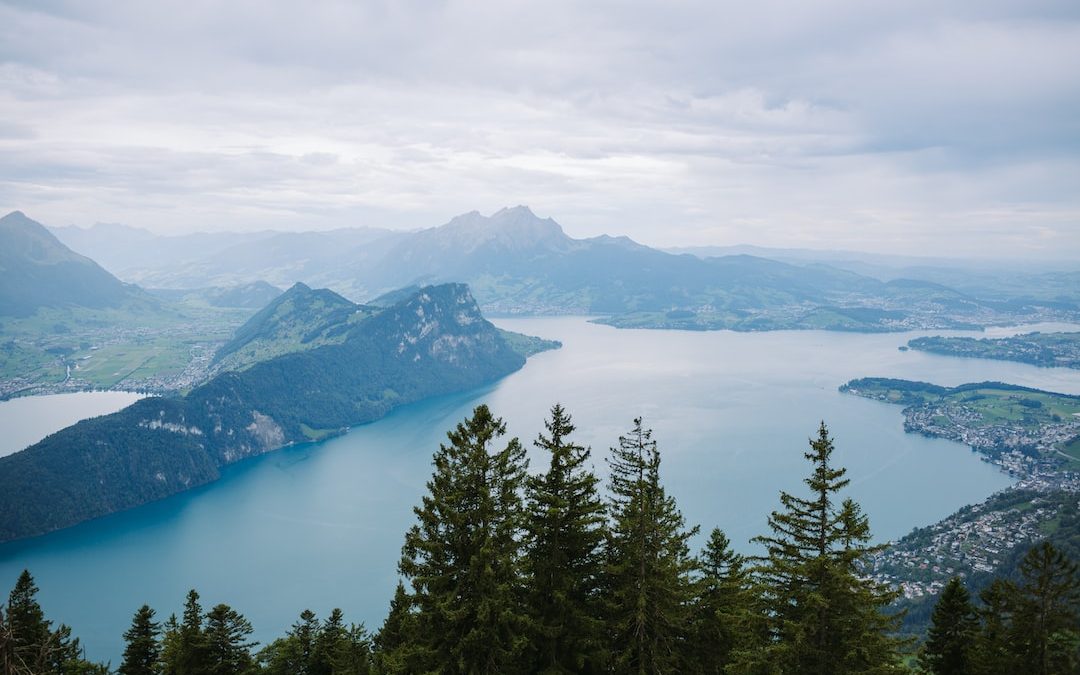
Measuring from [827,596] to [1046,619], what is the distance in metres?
7.73

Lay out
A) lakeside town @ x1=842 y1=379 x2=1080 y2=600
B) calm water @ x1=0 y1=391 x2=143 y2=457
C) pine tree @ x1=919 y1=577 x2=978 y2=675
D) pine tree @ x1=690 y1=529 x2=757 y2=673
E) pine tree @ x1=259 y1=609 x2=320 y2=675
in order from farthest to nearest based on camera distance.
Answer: calm water @ x1=0 y1=391 x2=143 y2=457
lakeside town @ x1=842 y1=379 x2=1080 y2=600
pine tree @ x1=259 y1=609 x2=320 y2=675
pine tree @ x1=919 y1=577 x2=978 y2=675
pine tree @ x1=690 y1=529 x2=757 y2=673

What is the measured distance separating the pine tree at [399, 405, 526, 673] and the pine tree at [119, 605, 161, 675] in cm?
2138

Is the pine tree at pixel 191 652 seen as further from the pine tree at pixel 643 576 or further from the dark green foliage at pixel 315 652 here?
the pine tree at pixel 643 576

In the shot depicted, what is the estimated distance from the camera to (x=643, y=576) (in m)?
16.2

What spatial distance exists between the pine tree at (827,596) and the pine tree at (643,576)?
238 centimetres

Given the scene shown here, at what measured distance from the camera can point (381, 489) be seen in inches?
4496

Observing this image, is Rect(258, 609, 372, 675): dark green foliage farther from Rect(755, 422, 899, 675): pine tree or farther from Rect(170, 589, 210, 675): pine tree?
Rect(755, 422, 899, 675): pine tree

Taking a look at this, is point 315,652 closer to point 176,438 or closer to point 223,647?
point 223,647

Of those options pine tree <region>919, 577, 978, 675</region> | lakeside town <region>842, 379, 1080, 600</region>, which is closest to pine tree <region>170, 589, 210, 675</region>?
lakeside town <region>842, 379, 1080, 600</region>

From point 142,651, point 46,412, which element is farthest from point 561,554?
point 46,412

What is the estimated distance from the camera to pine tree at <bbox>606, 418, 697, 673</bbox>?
16.1 m

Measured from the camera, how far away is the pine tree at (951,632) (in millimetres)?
22781

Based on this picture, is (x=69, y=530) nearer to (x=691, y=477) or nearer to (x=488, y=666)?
(x=691, y=477)

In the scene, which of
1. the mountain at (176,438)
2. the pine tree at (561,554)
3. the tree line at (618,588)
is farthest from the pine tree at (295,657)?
→ the mountain at (176,438)
